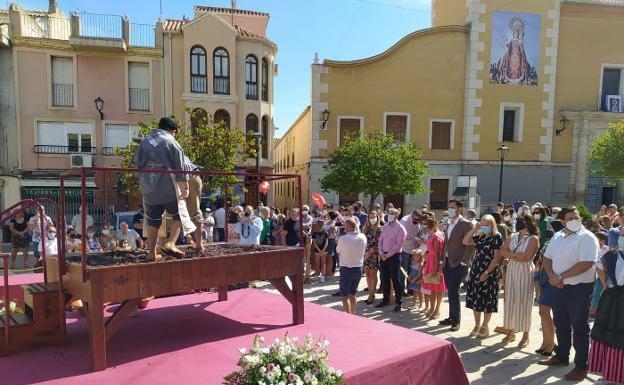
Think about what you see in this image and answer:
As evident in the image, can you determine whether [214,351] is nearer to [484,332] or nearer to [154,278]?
[154,278]

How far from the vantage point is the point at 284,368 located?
3.00 metres

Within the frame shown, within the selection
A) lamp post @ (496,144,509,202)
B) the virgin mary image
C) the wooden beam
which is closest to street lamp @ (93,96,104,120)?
the wooden beam

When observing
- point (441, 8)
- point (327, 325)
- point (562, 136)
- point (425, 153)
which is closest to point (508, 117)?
point (562, 136)

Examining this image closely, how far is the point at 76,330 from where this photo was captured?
470cm

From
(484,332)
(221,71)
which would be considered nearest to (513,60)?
(221,71)

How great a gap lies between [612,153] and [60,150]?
25177 mm

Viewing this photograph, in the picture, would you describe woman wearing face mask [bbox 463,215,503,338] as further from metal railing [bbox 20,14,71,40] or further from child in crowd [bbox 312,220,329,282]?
metal railing [bbox 20,14,71,40]

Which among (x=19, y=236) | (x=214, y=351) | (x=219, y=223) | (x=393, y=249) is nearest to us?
(x=214, y=351)

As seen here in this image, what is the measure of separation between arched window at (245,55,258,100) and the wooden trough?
698 inches

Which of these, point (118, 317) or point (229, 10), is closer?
point (118, 317)

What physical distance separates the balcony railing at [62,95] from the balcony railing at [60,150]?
2.02 m

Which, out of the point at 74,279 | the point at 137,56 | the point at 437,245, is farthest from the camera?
the point at 137,56

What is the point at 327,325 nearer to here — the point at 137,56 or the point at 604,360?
the point at 604,360

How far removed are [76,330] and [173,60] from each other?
18.0m
